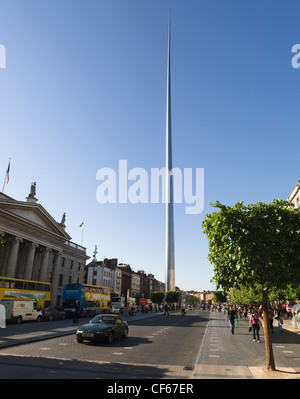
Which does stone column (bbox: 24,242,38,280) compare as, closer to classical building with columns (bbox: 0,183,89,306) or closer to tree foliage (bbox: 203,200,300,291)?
classical building with columns (bbox: 0,183,89,306)

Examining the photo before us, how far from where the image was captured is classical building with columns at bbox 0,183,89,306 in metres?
Answer: 42.9

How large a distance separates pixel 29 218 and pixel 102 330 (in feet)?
118

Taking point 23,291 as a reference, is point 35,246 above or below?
above

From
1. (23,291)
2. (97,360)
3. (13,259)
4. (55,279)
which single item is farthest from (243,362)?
(55,279)

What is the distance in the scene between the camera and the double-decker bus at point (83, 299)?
1537 inches

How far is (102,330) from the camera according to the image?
1546 centimetres

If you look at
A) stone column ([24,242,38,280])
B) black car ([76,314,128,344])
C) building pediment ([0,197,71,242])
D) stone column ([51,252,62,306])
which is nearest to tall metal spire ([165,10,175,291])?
building pediment ([0,197,71,242])

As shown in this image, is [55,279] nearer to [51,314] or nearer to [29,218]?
[29,218]

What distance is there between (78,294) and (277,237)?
112ft

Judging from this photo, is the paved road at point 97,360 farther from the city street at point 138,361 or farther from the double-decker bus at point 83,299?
the double-decker bus at point 83,299

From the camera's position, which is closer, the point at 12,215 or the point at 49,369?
the point at 49,369

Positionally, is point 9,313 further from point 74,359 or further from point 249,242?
point 249,242
